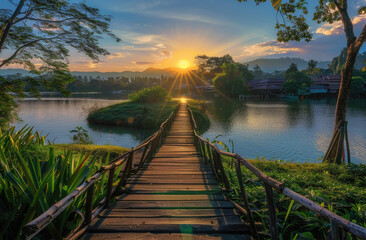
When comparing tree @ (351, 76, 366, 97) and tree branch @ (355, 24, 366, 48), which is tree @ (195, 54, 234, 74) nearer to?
tree @ (351, 76, 366, 97)

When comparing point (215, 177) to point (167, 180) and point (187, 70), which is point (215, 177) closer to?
point (167, 180)

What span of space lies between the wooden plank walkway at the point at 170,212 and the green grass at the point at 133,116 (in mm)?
16584

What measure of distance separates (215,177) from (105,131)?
58.9 ft

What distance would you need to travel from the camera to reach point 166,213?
2.77 m

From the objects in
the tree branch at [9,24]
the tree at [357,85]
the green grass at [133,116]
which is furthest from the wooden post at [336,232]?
the tree at [357,85]

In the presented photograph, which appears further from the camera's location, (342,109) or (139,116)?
(139,116)

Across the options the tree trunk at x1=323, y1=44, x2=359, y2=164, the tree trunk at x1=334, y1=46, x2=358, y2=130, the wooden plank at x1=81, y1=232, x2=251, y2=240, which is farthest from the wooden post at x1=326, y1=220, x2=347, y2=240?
the tree trunk at x1=334, y1=46, x2=358, y2=130

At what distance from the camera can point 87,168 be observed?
104 inches

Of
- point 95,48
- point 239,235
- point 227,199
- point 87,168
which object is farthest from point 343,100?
point 95,48

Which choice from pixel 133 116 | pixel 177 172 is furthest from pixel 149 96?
pixel 177 172

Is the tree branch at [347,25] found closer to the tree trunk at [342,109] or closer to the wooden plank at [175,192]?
the tree trunk at [342,109]

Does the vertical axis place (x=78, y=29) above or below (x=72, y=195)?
above

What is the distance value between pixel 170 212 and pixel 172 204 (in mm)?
286

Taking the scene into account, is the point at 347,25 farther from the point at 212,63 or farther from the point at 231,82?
the point at 212,63
